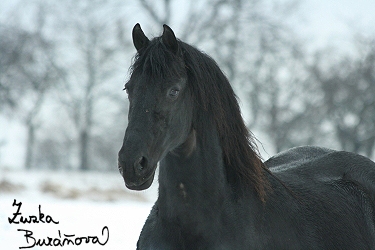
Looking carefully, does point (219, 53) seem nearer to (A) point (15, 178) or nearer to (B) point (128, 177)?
(A) point (15, 178)

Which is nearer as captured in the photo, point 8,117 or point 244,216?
point 244,216

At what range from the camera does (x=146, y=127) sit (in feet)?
10.3

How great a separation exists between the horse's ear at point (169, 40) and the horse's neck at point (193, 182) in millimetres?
574

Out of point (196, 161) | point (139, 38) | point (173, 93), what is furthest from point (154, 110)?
point (139, 38)

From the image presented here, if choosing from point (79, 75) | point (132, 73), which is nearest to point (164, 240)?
point (132, 73)

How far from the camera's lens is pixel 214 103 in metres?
3.55

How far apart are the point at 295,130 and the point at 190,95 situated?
28425mm

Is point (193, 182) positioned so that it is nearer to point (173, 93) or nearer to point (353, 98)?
point (173, 93)

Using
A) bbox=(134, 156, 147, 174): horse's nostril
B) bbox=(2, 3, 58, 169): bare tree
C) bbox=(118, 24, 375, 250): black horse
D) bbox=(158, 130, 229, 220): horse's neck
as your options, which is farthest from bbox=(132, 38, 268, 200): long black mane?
bbox=(2, 3, 58, 169): bare tree

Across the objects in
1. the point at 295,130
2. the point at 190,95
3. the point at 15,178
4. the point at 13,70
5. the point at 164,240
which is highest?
the point at 13,70

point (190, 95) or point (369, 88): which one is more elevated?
point (369, 88)

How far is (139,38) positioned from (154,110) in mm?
641

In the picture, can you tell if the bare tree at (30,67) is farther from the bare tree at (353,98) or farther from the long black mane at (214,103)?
the long black mane at (214,103)
